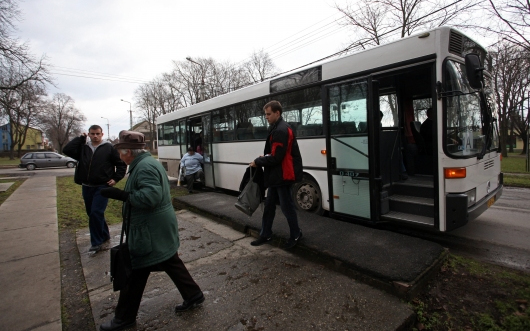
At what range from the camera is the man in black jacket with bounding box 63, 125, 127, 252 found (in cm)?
428

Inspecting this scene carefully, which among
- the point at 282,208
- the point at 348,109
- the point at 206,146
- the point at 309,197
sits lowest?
the point at 309,197

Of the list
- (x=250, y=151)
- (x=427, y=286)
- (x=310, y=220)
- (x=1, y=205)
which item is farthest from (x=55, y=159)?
(x=427, y=286)

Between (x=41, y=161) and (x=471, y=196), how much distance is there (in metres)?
32.6

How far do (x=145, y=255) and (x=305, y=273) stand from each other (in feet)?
5.90

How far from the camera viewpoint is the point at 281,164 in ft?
12.4

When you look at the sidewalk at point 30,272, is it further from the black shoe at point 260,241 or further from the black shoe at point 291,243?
the black shoe at point 291,243

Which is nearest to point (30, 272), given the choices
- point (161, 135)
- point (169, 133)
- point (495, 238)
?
point (495, 238)

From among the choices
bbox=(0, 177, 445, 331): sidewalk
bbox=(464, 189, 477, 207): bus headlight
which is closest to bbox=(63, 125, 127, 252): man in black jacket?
bbox=(0, 177, 445, 331): sidewalk

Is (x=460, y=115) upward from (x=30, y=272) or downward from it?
upward

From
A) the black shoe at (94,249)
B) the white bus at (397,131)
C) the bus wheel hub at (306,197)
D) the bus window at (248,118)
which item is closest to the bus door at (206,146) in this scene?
the bus window at (248,118)

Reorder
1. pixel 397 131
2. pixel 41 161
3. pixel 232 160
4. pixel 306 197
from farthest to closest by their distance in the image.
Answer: pixel 41 161
pixel 232 160
pixel 306 197
pixel 397 131

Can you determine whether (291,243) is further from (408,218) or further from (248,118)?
(248,118)

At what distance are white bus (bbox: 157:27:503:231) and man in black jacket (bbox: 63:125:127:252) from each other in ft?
10.9

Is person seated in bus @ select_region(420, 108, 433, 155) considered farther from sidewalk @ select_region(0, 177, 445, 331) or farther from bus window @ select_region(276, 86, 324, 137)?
sidewalk @ select_region(0, 177, 445, 331)
